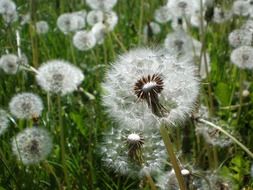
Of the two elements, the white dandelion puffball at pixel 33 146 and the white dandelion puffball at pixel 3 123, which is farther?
the white dandelion puffball at pixel 3 123

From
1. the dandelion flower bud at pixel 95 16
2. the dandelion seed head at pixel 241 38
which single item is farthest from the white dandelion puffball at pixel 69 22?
the dandelion seed head at pixel 241 38

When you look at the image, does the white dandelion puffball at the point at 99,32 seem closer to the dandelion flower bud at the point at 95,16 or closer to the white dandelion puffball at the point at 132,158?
the dandelion flower bud at the point at 95,16

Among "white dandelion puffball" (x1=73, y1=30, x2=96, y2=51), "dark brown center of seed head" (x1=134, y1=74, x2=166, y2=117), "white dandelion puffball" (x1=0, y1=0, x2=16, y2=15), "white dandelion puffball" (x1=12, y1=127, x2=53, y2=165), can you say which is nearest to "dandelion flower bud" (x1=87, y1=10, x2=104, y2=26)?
"white dandelion puffball" (x1=73, y1=30, x2=96, y2=51)

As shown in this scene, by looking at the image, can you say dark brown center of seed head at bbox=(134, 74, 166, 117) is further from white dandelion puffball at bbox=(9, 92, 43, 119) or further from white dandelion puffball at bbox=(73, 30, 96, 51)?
white dandelion puffball at bbox=(73, 30, 96, 51)

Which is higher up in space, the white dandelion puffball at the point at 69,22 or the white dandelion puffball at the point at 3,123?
the white dandelion puffball at the point at 69,22

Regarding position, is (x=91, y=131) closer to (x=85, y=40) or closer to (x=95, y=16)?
(x=85, y=40)

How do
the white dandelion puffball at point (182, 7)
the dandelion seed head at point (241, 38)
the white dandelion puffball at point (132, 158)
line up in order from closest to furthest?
the white dandelion puffball at point (132, 158) < the dandelion seed head at point (241, 38) < the white dandelion puffball at point (182, 7)

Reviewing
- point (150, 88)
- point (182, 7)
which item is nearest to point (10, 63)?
point (182, 7)
